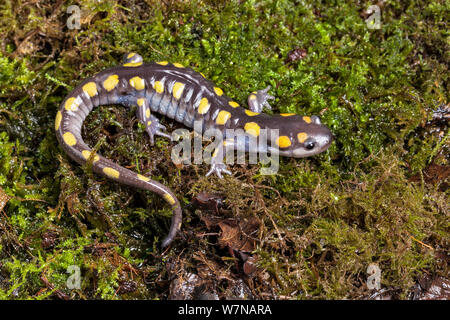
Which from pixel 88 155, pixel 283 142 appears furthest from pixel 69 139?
pixel 283 142

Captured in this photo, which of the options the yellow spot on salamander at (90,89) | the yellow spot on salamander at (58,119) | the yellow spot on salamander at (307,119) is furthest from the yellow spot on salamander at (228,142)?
the yellow spot on salamander at (58,119)

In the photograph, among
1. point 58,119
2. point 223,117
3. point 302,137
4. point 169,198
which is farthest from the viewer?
point 223,117

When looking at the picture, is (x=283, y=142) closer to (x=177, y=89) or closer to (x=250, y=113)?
(x=250, y=113)

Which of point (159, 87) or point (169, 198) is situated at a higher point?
point (159, 87)

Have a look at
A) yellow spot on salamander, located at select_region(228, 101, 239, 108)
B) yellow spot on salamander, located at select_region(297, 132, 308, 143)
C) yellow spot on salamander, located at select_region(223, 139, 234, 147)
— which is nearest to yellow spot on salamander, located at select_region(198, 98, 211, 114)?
yellow spot on salamander, located at select_region(228, 101, 239, 108)

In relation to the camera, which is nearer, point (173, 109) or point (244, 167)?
point (244, 167)

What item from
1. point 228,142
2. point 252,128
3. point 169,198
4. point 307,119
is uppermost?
point 307,119

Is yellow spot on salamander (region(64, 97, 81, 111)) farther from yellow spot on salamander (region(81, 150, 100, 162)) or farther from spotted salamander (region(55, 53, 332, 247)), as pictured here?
yellow spot on salamander (region(81, 150, 100, 162))
